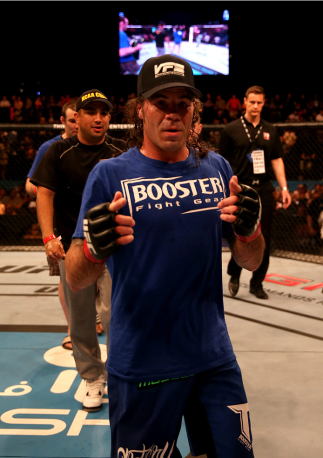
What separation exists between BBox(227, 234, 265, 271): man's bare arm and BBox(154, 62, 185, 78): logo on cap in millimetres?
512

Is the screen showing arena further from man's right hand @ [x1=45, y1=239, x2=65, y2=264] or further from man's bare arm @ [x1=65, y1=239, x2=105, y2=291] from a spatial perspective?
man's bare arm @ [x1=65, y1=239, x2=105, y2=291]

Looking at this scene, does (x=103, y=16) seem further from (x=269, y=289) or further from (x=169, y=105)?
(x=169, y=105)

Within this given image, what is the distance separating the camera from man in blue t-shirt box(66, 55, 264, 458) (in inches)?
48.1

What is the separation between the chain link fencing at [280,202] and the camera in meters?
5.99

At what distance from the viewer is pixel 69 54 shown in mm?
13805

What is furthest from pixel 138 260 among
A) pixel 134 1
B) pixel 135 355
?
pixel 134 1

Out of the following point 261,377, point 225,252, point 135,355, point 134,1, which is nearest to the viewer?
point 135,355

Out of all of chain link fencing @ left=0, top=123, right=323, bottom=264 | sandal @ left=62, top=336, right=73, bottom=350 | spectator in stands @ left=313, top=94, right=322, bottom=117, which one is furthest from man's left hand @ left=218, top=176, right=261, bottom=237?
spectator in stands @ left=313, top=94, right=322, bottom=117

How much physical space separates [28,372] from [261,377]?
141cm

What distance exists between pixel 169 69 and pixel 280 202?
6.12 meters

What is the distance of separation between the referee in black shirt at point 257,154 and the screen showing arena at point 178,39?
9.85 m

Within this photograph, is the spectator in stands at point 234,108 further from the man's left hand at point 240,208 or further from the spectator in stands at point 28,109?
the man's left hand at point 240,208

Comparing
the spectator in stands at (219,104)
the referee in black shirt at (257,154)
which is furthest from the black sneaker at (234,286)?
the spectator in stands at (219,104)

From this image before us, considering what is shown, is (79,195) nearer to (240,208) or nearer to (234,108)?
(240,208)
